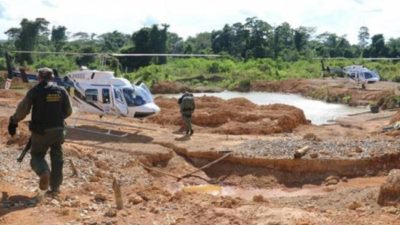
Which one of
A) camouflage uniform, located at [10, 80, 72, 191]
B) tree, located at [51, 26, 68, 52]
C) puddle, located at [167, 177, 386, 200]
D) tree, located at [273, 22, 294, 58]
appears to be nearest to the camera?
camouflage uniform, located at [10, 80, 72, 191]

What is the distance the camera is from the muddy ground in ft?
27.2

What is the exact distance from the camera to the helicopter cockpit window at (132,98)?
18297mm

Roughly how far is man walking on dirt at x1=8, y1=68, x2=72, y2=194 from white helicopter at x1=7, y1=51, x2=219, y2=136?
385 inches

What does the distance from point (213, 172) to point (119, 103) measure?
186 inches

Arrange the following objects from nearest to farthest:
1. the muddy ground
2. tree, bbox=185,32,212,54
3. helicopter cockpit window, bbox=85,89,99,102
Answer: the muddy ground, helicopter cockpit window, bbox=85,89,99,102, tree, bbox=185,32,212,54

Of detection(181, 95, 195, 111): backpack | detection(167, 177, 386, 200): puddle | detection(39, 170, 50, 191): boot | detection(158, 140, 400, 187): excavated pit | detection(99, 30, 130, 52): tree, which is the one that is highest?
detection(99, 30, 130, 52): tree

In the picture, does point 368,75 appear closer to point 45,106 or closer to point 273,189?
point 273,189

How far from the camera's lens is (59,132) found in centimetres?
834

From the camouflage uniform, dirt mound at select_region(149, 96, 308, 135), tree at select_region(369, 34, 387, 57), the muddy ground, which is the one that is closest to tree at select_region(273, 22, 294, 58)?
tree at select_region(369, 34, 387, 57)

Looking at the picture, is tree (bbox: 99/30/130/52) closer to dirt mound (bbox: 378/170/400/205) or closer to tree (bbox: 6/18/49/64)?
tree (bbox: 6/18/49/64)

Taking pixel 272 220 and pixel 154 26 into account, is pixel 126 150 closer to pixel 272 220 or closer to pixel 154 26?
pixel 272 220

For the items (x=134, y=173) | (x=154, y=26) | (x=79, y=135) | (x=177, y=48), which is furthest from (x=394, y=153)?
(x=177, y=48)

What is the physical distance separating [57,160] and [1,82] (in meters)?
38.0

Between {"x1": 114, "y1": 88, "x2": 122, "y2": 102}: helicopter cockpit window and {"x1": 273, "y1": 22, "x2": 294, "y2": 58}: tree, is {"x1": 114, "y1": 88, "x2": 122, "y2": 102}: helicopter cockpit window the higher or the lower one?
the lower one
